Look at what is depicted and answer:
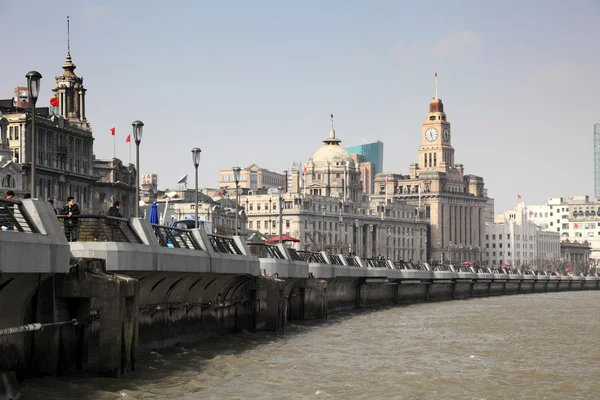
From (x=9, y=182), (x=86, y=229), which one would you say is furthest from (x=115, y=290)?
(x=9, y=182)

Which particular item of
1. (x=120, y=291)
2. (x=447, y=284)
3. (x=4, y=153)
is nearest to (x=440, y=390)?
(x=120, y=291)

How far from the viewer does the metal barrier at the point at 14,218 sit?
24156 millimetres

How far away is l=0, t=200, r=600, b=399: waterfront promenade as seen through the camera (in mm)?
24328

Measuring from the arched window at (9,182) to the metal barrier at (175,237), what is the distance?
81.6 metres

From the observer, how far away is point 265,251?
2048 inches

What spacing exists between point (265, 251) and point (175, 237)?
53.4 ft

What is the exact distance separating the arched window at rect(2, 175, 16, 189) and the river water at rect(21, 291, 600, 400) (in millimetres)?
68203

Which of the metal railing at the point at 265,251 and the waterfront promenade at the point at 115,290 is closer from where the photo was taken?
the waterfront promenade at the point at 115,290

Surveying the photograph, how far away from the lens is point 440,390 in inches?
1159

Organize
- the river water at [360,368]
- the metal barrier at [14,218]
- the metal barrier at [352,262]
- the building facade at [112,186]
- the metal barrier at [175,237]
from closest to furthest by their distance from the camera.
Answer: the metal barrier at [14,218], the river water at [360,368], the metal barrier at [175,237], the metal barrier at [352,262], the building facade at [112,186]

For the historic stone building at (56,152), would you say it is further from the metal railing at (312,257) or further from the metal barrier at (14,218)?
the metal barrier at (14,218)

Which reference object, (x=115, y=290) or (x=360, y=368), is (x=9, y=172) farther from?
(x=115, y=290)

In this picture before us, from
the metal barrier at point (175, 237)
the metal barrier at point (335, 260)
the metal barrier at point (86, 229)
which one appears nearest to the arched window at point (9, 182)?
the metal barrier at point (335, 260)

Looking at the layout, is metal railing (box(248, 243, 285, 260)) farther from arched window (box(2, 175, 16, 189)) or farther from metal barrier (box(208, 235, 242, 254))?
arched window (box(2, 175, 16, 189))
